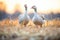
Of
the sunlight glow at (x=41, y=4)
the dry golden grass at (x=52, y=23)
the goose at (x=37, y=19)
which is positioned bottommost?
the dry golden grass at (x=52, y=23)

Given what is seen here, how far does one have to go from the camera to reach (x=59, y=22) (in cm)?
186

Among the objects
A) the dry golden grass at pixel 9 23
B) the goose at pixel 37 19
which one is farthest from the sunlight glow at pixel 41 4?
the dry golden grass at pixel 9 23

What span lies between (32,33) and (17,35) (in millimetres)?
186

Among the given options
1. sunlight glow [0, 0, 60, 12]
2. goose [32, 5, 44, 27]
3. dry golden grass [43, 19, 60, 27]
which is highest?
sunlight glow [0, 0, 60, 12]

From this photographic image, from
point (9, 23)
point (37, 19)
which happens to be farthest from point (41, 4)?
point (9, 23)

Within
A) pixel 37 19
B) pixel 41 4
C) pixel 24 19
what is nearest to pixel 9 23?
pixel 24 19

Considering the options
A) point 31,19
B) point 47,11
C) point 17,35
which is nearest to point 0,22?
point 17,35

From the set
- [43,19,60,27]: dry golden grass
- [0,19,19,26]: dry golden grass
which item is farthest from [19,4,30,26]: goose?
[43,19,60,27]: dry golden grass

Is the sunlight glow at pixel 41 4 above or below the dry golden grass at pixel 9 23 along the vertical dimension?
above

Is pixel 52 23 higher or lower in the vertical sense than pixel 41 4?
lower

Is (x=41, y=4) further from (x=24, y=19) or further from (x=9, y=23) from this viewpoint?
(x=9, y=23)

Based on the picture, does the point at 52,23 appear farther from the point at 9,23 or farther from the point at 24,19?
the point at 9,23

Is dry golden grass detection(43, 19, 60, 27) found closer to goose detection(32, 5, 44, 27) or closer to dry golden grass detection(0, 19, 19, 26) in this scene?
goose detection(32, 5, 44, 27)

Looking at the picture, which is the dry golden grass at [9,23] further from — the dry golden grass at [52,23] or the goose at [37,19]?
the dry golden grass at [52,23]
